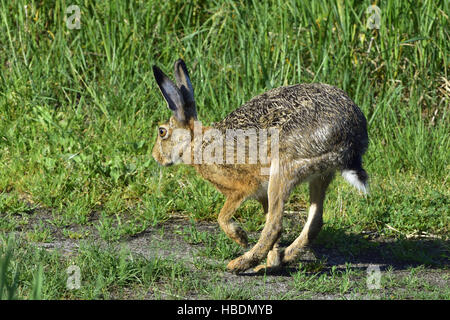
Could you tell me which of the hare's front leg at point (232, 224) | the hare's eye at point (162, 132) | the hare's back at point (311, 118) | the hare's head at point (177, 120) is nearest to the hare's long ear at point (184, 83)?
the hare's head at point (177, 120)

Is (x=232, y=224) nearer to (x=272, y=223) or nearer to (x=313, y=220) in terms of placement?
(x=272, y=223)

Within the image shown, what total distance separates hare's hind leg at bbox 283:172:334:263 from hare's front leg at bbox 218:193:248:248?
32 centimetres

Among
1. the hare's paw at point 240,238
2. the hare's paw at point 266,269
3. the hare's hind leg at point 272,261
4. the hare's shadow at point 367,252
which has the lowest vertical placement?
the hare's shadow at point 367,252

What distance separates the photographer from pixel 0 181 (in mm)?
5801

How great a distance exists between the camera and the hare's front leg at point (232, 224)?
15.4ft

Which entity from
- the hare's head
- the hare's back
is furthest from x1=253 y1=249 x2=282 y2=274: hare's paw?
the hare's head

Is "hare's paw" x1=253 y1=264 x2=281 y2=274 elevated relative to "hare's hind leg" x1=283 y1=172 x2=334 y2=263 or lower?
lower

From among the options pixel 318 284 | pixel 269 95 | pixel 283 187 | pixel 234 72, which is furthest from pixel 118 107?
pixel 318 284

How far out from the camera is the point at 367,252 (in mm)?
5082

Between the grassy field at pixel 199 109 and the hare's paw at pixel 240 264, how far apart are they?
0.46ft

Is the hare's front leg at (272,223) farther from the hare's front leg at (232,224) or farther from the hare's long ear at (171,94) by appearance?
the hare's long ear at (171,94)

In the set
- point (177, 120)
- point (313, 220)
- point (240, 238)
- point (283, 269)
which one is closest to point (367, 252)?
point (313, 220)

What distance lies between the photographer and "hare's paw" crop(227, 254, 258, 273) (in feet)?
14.7

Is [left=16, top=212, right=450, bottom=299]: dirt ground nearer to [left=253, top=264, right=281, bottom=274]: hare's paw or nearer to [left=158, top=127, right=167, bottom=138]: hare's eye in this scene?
[left=253, top=264, right=281, bottom=274]: hare's paw
